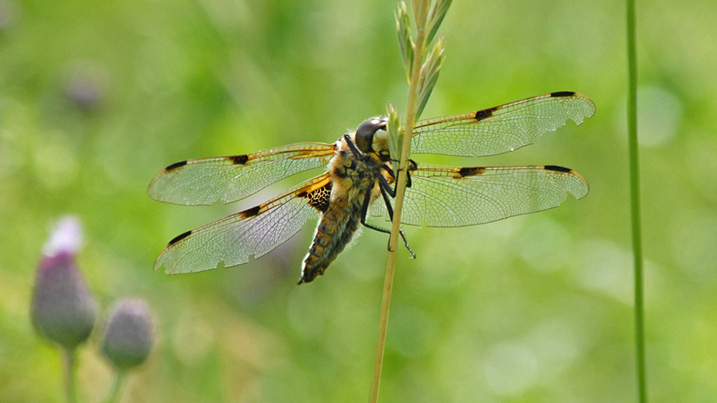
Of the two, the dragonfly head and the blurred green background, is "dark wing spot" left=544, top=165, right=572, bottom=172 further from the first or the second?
the blurred green background

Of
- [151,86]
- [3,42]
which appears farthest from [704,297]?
[3,42]

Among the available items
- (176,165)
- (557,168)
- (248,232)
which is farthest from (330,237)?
(557,168)

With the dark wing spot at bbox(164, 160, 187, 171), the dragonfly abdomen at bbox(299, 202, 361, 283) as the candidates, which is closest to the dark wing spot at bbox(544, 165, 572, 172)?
the dragonfly abdomen at bbox(299, 202, 361, 283)

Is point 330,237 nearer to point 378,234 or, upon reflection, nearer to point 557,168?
point 557,168

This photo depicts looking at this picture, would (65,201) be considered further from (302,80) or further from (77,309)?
(77,309)

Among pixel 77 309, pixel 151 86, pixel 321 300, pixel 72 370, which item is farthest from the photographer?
pixel 151 86

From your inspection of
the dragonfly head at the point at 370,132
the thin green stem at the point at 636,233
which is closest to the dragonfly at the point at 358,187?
the dragonfly head at the point at 370,132
